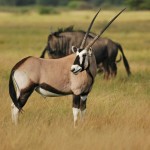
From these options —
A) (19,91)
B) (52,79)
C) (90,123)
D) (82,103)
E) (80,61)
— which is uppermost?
(80,61)

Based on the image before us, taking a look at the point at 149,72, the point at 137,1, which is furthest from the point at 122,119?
the point at 137,1

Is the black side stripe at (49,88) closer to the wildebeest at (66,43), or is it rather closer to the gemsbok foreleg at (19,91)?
the gemsbok foreleg at (19,91)

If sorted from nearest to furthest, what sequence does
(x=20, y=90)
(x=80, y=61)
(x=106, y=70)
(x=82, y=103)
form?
(x=80, y=61) < (x=20, y=90) < (x=82, y=103) < (x=106, y=70)

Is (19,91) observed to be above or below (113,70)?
above

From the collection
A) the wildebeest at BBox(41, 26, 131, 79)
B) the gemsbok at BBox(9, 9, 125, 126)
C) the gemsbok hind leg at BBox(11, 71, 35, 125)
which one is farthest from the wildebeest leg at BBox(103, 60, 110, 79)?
the gemsbok hind leg at BBox(11, 71, 35, 125)

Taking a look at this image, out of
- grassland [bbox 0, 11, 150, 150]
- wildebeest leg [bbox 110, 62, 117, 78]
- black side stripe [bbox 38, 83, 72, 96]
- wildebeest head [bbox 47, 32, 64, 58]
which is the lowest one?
wildebeest leg [bbox 110, 62, 117, 78]

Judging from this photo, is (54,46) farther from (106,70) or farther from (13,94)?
(13,94)

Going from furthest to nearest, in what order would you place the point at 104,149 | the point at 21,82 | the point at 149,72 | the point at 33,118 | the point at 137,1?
the point at 137,1
the point at 149,72
the point at 33,118
the point at 21,82
the point at 104,149

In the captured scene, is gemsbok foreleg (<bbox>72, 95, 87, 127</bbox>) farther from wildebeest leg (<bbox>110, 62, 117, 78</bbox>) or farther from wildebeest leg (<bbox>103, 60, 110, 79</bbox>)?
wildebeest leg (<bbox>110, 62, 117, 78</bbox>)

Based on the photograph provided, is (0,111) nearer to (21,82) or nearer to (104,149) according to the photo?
(21,82)

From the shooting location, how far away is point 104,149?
738 centimetres

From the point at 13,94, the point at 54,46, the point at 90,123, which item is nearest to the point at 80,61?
the point at 90,123

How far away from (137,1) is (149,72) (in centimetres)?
7299

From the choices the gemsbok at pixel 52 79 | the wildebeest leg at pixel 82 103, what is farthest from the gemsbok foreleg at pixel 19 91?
the wildebeest leg at pixel 82 103
